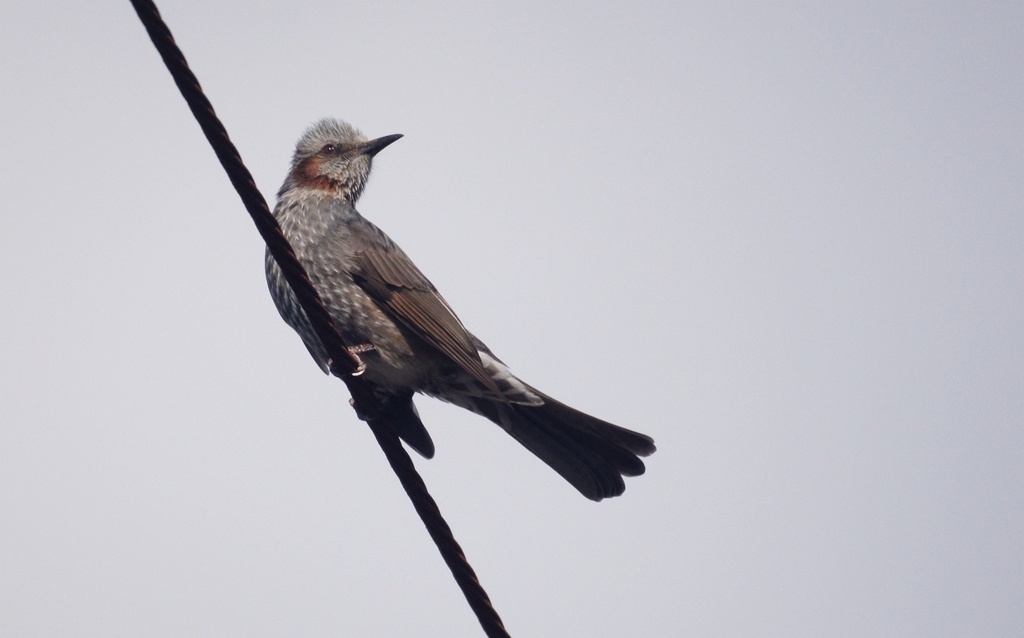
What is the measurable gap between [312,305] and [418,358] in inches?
75.5

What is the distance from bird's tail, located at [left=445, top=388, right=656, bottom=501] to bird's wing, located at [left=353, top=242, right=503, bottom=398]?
0.27 metres

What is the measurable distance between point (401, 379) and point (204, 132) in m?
2.54

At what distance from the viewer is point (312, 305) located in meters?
3.46

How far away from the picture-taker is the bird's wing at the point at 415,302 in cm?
519

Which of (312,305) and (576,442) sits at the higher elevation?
(312,305)

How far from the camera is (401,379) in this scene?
540 centimetres

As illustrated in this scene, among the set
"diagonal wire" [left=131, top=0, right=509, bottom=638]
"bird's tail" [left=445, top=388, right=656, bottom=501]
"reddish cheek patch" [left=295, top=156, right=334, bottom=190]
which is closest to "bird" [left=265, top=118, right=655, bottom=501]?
"bird's tail" [left=445, top=388, right=656, bottom=501]

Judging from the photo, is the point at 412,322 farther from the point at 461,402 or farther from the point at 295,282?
the point at 295,282

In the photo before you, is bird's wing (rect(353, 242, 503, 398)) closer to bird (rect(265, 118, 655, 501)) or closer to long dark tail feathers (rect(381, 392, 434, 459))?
bird (rect(265, 118, 655, 501))

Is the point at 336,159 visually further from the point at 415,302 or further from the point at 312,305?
the point at 312,305

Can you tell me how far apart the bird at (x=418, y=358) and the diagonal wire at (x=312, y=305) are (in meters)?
1.36

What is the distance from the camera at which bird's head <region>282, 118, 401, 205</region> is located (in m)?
6.63

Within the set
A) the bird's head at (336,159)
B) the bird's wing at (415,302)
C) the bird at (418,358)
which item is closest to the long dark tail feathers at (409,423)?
the bird at (418,358)


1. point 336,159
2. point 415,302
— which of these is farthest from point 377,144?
point 415,302
